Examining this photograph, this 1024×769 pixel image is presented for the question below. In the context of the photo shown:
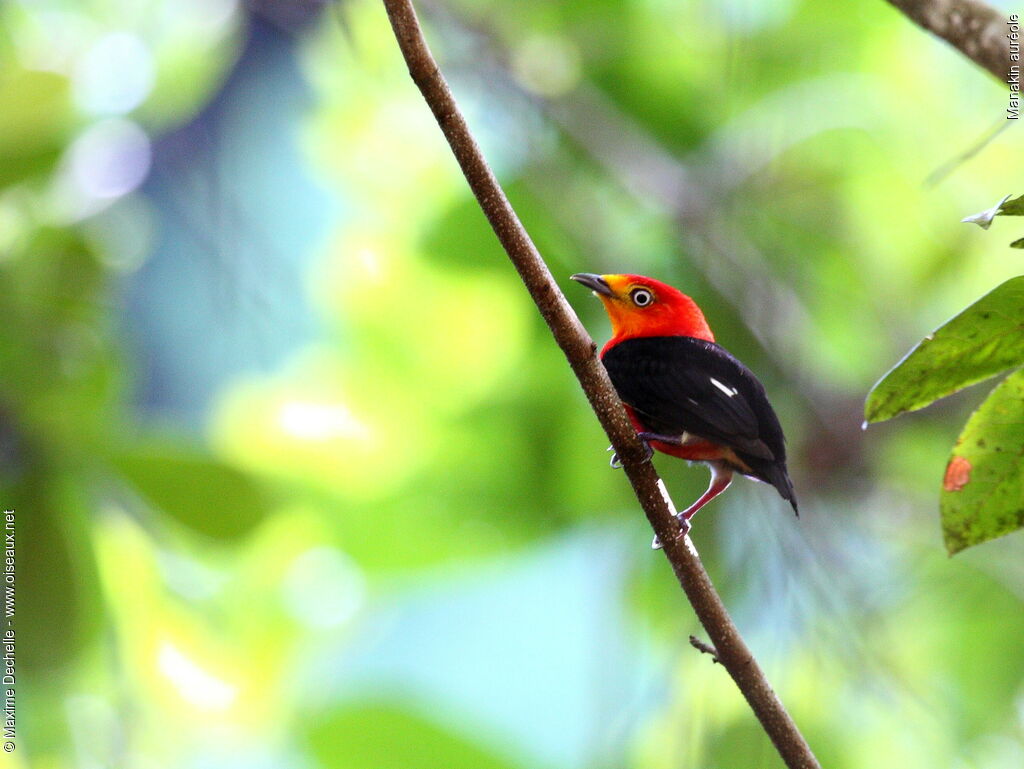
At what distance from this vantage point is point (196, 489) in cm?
158

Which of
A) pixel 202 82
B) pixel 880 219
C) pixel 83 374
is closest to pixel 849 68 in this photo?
pixel 880 219

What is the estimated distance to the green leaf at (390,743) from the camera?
171 centimetres

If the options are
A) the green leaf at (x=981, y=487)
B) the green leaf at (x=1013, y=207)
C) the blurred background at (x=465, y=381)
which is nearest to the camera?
the green leaf at (x=1013, y=207)

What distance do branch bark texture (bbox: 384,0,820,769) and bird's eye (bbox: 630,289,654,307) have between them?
1.00 ft

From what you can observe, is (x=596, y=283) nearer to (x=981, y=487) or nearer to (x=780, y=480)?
(x=780, y=480)

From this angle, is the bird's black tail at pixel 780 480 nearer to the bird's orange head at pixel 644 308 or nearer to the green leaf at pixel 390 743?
the bird's orange head at pixel 644 308

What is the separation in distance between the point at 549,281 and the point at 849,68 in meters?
1.82

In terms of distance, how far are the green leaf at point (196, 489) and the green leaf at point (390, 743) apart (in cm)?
39

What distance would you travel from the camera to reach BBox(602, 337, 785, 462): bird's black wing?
0.84 m

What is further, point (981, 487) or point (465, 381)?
point (465, 381)

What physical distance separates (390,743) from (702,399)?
1120 mm

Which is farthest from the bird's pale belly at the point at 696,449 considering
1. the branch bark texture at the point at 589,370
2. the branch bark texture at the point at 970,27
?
the branch bark texture at the point at 970,27

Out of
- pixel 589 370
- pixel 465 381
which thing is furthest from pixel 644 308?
pixel 465 381

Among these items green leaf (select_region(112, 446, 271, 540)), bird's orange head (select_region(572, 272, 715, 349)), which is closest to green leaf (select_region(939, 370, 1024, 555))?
bird's orange head (select_region(572, 272, 715, 349))
